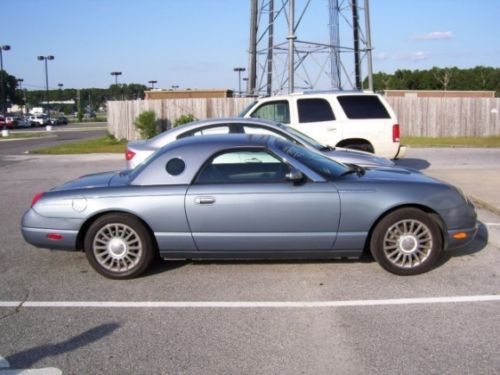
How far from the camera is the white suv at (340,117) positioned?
11086mm

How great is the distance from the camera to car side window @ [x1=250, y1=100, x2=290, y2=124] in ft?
37.2

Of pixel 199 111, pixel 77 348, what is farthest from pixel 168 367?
pixel 199 111

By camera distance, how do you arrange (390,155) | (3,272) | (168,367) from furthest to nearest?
1. (390,155)
2. (3,272)
3. (168,367)

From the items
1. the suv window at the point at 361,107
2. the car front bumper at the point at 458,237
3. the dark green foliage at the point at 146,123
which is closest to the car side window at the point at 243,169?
the car front bumper at the point at 458,237

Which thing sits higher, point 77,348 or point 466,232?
point 466,232

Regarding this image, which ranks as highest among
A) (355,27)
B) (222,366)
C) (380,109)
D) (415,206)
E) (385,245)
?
(355,27)

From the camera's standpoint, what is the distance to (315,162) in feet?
18.4

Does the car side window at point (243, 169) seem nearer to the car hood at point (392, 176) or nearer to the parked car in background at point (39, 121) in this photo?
the car hood at point (392, 176)

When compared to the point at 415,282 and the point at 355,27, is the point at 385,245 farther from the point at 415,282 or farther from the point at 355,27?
the point at 355,27

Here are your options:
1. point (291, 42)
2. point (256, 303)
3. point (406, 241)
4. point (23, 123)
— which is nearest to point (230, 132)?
point (406, 241)

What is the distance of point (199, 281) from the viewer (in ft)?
17.6

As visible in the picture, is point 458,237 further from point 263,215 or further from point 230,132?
point 230,132

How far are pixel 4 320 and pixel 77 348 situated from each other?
0.97 meters

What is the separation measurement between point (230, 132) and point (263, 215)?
3659 millimetres
